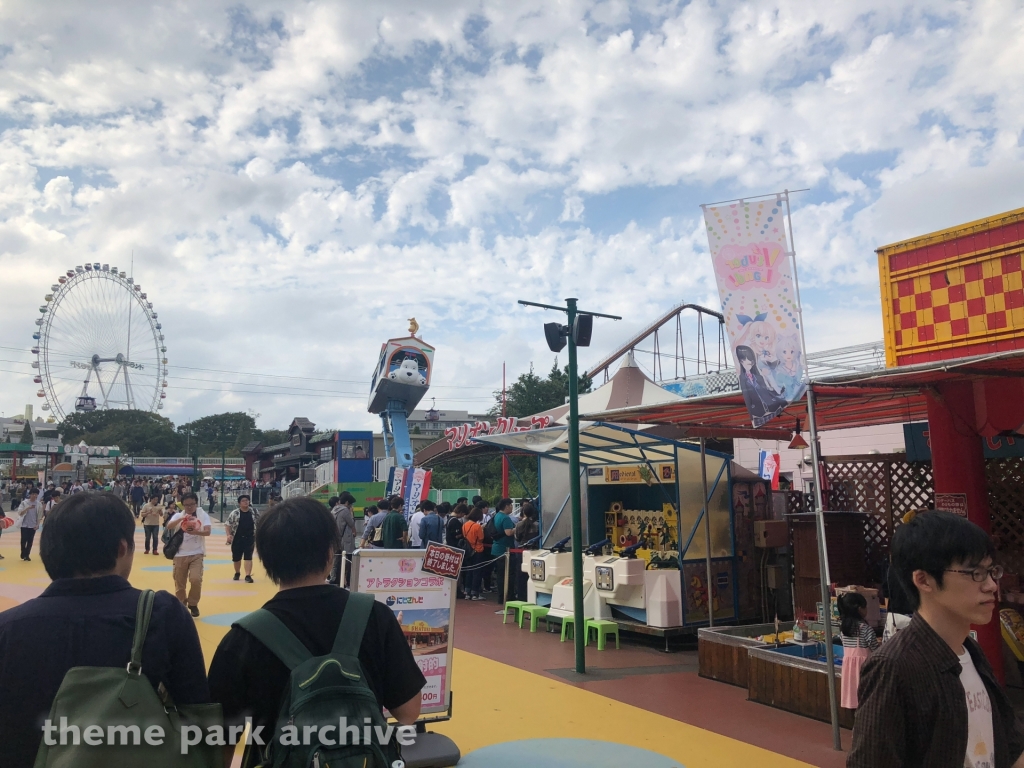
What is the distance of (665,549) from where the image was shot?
947 cm

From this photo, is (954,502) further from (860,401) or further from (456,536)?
(456,536)

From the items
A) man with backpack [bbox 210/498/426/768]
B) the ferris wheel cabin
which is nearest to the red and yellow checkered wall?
man with backpack [bbox 210/498/426/768]

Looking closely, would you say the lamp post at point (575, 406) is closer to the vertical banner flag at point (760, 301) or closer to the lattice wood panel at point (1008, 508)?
the vertical banner flag at point (760, 301)

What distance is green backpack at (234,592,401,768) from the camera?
1.86 m

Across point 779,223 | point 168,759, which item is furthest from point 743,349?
point 168,759

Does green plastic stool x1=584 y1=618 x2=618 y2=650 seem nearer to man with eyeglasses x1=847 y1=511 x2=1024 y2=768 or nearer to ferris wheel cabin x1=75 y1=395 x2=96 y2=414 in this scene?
man with eyeglasses x1=847 y1=511 x2=1024 y2=768

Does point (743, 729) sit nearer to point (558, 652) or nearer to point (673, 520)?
point (558, 652)

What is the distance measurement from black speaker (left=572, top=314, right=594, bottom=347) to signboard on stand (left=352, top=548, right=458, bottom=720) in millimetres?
3438

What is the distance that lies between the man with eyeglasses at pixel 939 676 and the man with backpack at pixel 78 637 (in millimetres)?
1775

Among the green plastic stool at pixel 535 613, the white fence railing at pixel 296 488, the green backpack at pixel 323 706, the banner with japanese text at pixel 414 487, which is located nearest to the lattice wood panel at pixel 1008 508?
the green plastic stool at pixel 535 613

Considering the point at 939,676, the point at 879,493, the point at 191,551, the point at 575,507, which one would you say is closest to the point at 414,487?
the point at 191,551

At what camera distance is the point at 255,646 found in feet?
6.72

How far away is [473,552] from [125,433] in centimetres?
7792

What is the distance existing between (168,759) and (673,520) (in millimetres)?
8312
